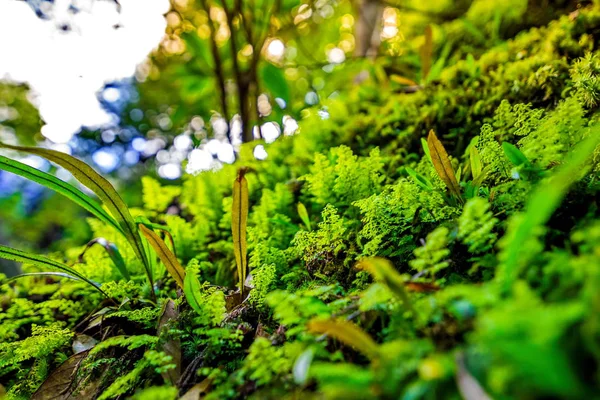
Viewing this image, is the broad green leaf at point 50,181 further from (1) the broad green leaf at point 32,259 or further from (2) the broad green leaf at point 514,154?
(2) the broad green leaf at point 514,154

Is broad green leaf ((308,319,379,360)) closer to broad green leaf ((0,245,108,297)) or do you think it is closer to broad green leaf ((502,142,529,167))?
broad green leaf ((502,142,529,167))

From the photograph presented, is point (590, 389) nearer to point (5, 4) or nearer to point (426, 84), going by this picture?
point (426, 84)

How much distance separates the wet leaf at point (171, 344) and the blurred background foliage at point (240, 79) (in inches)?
37.0

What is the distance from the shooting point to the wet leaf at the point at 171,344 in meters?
0.83

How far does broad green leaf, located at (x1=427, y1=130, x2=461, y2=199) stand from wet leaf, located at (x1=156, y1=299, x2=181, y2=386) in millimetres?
849

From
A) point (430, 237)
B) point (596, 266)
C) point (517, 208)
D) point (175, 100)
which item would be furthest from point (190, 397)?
point (175, 100)

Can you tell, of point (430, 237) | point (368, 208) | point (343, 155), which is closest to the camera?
point (430, 237)

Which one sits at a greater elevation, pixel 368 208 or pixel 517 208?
pixel 368 208

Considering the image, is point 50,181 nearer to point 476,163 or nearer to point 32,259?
point 32,259

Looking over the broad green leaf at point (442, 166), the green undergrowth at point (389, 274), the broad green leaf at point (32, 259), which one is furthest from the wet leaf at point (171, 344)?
the broad green leaf at point (442, 166)

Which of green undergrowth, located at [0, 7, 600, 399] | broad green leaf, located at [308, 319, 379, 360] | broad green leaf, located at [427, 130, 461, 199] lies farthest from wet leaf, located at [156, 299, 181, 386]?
broad green leaf, located at [427, 130, 461, 199]

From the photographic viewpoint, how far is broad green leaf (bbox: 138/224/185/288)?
1.05 meters

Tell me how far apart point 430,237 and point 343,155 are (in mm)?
593

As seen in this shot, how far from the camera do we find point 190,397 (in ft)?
2.46
